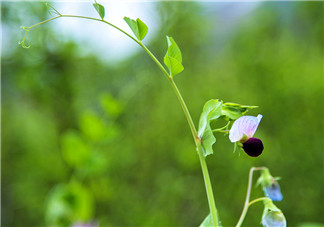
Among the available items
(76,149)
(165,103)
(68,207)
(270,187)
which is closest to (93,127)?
(76,149)

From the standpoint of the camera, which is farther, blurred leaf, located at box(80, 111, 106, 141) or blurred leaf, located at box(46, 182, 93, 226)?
blurred leaf, located at box(80, 111, 106, 141)

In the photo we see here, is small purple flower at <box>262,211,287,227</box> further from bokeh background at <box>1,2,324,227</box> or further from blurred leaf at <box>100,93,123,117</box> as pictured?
bokeh background at <box>1,2,324,227</box>

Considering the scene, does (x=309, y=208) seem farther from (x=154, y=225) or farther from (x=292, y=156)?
(x=154, y=225)

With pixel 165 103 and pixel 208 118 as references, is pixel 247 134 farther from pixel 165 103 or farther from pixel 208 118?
pixel 165 103

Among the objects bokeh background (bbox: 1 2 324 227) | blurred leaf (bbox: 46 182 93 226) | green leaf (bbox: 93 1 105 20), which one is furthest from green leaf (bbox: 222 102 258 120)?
bokeh background (bbox: 1 2 324 227)

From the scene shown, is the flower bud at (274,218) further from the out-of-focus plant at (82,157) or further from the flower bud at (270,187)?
the out-of-focus plant at (82,157)
